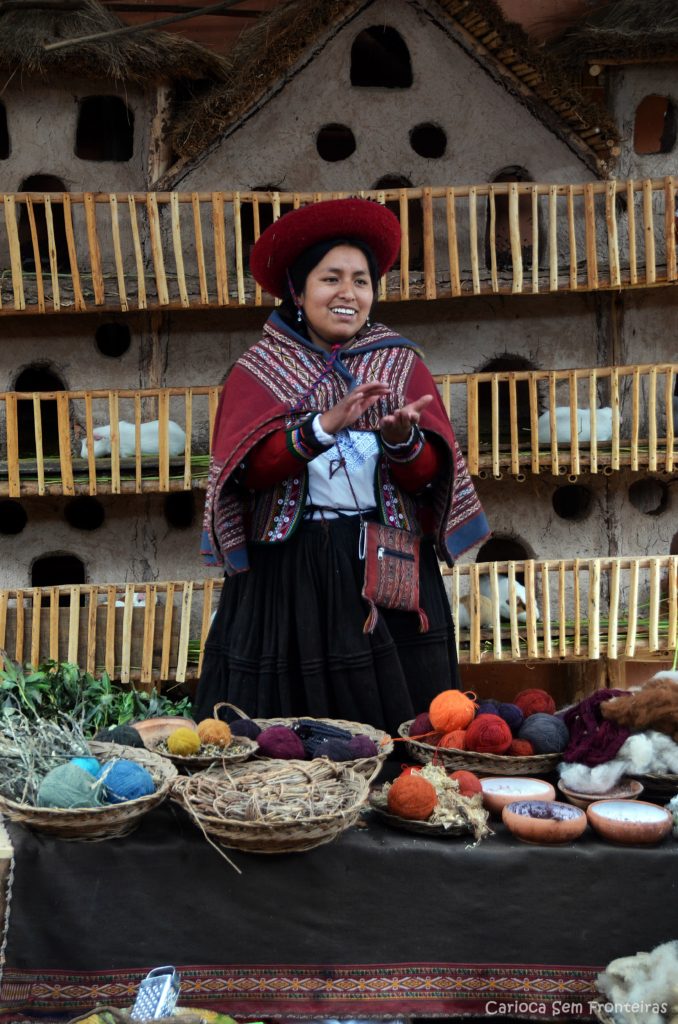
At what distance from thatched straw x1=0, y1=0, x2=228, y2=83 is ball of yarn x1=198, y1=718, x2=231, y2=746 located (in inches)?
176

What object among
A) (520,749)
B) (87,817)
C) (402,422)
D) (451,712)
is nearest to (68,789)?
(87,817)

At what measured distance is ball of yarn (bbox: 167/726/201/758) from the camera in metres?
2.56

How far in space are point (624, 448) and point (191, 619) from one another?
250cm

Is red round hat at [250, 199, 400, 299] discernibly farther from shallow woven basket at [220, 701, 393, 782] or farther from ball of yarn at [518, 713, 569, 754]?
ball of yarn at [518, 713, 569, 754]

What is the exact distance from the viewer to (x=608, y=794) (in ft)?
8.14

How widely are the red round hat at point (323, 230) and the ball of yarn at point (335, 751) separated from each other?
5.08 feet

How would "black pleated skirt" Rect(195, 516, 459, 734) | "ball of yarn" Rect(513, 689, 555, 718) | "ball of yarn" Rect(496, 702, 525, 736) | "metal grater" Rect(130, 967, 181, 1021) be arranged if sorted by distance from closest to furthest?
"metal grater" Rect(130, 967, 181, 1021), "ball of yarn" Rect(496, 702, 525, 736), "ball of yarn" Rect(513, 689, 555, 718), "black pleated skirt" Rect(195, 516, 459, 734)

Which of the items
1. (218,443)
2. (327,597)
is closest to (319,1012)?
(327,597)

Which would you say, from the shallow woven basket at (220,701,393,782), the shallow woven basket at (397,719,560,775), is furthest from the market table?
the shallow woven basket at (397,719,560,775)

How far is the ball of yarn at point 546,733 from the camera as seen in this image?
8.73ft

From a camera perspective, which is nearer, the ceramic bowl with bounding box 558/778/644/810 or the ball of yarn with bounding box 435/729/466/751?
the ceramic bowl with bounding box 558/778/644/810

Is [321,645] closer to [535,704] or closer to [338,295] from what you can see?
[535,704]

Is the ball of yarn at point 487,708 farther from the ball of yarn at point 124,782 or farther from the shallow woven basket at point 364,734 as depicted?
the ball of yarn at point 124,782

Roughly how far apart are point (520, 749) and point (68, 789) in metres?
1.02
